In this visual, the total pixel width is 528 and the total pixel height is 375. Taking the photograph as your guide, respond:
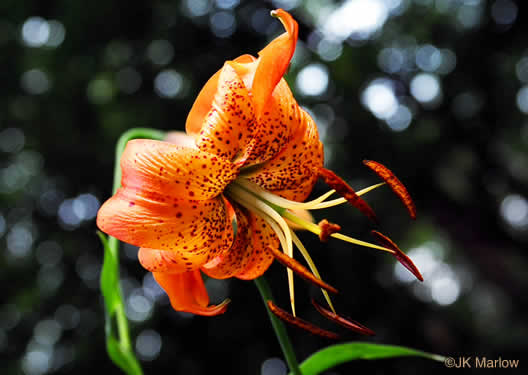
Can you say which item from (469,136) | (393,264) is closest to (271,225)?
(393,264)

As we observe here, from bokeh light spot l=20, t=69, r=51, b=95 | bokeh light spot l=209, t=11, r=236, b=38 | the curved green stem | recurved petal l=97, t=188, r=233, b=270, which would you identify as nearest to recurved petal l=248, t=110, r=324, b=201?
recurved petal l=97, t=188, r=233, b=270

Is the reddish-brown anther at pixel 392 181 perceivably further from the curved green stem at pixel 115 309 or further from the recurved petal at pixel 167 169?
the curved green stem at pixel 115 309

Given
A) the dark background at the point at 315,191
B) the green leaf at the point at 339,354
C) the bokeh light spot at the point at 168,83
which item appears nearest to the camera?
the green leaf at the point at 339,354

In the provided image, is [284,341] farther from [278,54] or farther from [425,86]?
[425,86]

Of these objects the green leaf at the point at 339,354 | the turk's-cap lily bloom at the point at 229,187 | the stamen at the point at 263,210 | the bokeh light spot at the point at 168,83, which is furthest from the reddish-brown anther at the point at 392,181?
the bokeh light spot at the point at 168,83

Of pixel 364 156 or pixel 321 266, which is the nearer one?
pixel 321 266

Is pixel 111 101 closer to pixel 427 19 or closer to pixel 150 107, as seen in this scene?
pixel 150 107
